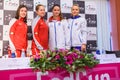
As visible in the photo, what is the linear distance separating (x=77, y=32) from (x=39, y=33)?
540 millimetres

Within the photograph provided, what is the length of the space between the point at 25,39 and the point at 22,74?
50.1 inches

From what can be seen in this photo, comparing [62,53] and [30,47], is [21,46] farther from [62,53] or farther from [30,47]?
[62,53]

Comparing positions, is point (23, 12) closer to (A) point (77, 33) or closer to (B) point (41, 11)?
(B) point (41, 11)

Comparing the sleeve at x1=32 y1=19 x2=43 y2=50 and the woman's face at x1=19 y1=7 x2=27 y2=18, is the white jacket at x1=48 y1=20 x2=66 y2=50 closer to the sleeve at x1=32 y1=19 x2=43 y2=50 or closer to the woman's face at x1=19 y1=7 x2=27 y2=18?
→ the sleeve at x1=32 y1=19 x2=43 y2=50

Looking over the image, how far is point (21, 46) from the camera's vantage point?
2.76 m

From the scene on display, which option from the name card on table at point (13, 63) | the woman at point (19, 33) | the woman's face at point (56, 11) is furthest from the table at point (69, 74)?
the woman's face at point (56, 11)

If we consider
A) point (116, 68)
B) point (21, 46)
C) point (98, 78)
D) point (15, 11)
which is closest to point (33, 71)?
point (98, 78)

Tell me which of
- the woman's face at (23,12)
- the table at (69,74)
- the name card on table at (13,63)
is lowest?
the table at (69,74)

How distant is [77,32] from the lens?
293 cm

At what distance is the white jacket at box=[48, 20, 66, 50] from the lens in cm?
285

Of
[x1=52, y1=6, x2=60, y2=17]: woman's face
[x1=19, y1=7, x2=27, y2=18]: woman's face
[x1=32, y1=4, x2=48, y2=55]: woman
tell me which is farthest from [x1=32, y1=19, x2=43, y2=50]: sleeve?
[x1=52, y1=6, x2=60, y2=17]: woman's face

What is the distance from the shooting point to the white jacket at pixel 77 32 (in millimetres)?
2928

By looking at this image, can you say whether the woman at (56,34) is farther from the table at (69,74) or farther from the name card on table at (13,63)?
the name card on table at (13,63)

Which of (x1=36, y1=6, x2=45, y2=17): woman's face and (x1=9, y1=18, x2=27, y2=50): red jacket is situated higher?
(x1=36, y1=6, x2=45, y2=17): woman's face
